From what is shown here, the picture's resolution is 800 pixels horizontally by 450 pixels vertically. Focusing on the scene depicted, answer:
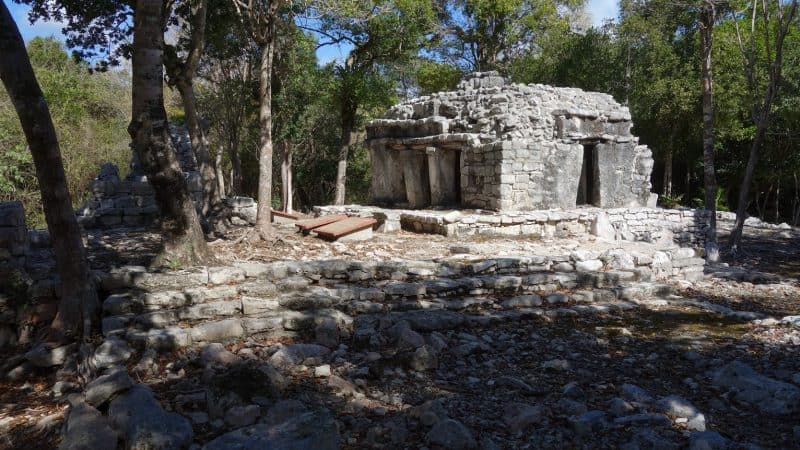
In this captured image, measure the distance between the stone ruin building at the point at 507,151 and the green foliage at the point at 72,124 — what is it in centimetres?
817

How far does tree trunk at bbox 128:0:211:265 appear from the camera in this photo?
5336mm

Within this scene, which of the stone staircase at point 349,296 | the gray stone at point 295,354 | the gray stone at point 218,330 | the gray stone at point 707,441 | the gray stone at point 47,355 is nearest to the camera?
the gray stone at point 707,441

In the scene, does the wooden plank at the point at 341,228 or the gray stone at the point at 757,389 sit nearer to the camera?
the gray stone at the point at 757,389

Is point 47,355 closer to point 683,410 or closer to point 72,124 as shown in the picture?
point 683,410

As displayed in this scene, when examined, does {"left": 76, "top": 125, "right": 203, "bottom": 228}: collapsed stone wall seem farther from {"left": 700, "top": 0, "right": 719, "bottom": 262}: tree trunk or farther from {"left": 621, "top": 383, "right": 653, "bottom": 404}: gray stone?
{"left": 700, "top": 0, "right": 719, "bottom": 262}: tree trunk

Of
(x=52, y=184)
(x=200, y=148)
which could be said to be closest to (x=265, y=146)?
(x=200, y=148)

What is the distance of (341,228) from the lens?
9062 mm

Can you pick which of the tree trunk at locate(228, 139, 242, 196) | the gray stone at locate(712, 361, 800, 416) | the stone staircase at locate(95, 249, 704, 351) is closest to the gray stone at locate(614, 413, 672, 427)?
the gray stone at locate(712, 361, 800, 416)

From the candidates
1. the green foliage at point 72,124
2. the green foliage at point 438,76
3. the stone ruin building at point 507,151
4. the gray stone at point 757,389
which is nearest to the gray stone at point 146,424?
the gray stone at point 757,389

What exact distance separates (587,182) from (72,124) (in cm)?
1641

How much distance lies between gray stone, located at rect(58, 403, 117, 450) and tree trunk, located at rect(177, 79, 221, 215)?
7.50 m

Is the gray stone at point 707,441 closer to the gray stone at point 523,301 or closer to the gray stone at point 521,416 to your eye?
the gray stone at point 521,416

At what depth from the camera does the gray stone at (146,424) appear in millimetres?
2912

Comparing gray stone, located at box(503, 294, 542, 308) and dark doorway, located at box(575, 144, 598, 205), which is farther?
dark doorway, located at box(575, 144, 598, 205)
